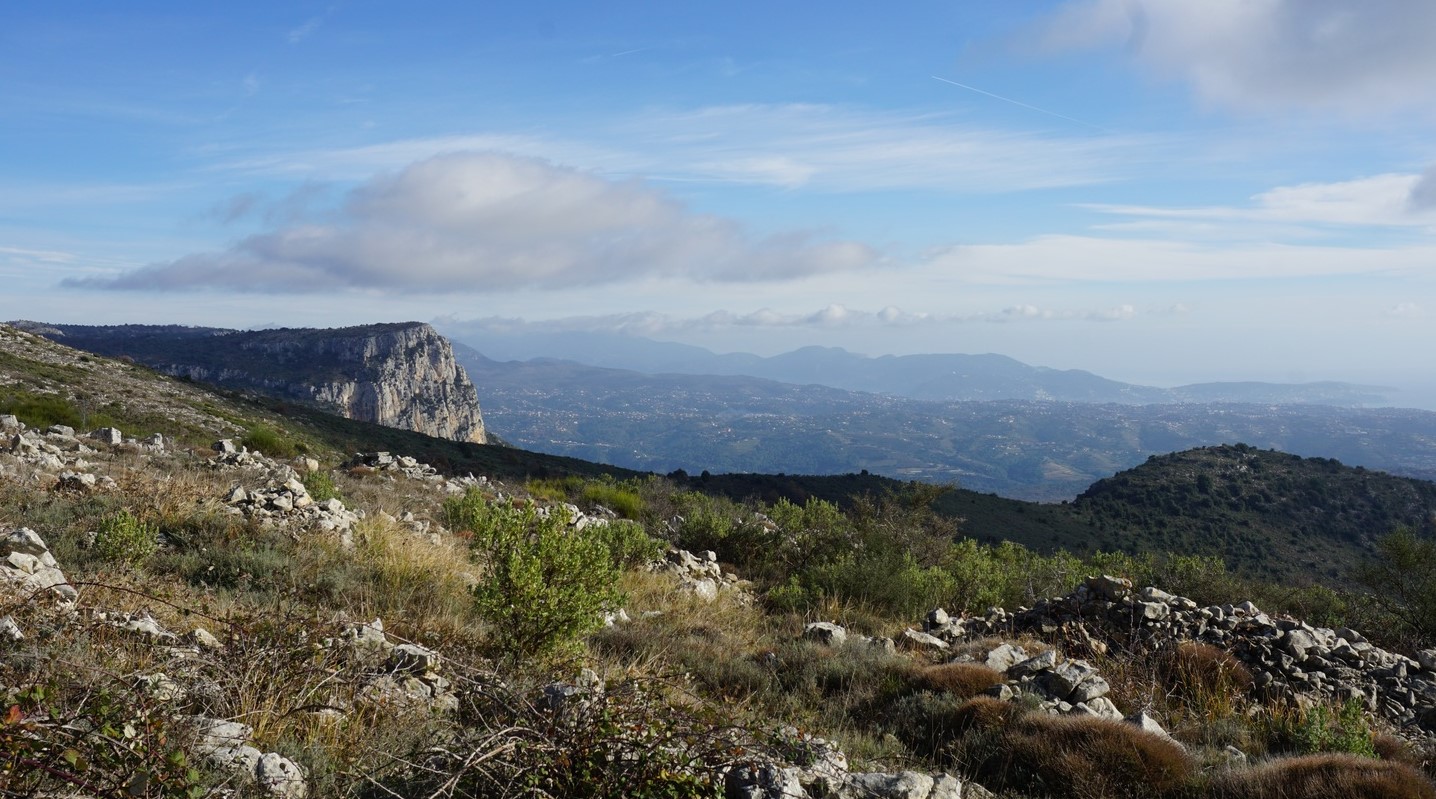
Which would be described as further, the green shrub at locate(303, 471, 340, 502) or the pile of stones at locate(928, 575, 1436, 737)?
the green shrub at locate(303, 471, 340, 502)

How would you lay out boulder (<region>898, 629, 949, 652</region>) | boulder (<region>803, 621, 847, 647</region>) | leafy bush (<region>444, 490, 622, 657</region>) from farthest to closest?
boulder (<region>898, 629, 949, 652</region>)
boulder (<region>803, 621, 847, 647</region>)
leafy bush (<region>444, 490, 622, 657</region>)

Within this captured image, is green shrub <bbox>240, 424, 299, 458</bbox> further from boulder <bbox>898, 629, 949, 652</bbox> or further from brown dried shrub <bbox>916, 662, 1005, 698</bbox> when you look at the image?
brown dried shrub <bbox>916, 662, 1005, 698</bbox>

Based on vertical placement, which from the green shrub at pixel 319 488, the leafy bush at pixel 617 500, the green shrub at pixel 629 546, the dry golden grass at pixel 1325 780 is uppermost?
the green shrub at pixel 319 488

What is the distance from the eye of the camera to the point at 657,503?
20578 millimetres

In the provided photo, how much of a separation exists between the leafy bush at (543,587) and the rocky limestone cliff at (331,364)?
89.8 meters

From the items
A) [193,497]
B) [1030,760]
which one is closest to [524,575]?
[1030,760]

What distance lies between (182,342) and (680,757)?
4778 inches

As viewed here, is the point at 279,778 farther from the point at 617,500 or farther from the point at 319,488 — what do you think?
the point at 617,500

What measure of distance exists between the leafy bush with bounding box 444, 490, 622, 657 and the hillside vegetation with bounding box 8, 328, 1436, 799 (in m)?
0.03

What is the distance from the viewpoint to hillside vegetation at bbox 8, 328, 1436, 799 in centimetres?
357

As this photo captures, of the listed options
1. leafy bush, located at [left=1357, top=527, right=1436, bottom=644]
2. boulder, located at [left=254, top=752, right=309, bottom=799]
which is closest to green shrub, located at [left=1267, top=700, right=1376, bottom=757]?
boulder, located at [left=254, top=752, right=309, bottom=799]

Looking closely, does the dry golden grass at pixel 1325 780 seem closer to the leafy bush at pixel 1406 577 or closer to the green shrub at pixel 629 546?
the green shrub at pixel 629 546

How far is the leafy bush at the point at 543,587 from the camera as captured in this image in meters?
5.86

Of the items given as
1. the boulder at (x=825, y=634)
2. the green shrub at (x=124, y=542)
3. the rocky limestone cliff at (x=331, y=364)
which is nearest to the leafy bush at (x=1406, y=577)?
the boulder at (x=825, y=634)
